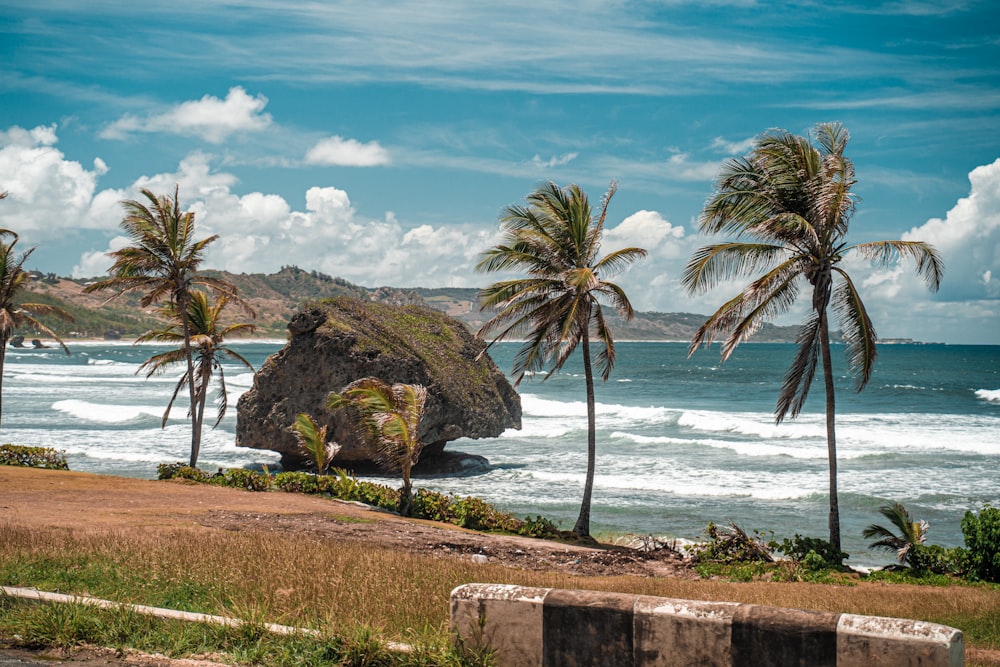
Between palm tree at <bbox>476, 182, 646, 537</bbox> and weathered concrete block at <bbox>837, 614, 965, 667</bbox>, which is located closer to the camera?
weathered concrete block at <bbox>837, 614, 965, 667</bbox>

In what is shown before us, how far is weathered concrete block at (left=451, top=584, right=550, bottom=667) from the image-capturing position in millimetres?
5133

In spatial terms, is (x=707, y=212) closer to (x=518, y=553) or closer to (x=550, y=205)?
(x=550, y=205)

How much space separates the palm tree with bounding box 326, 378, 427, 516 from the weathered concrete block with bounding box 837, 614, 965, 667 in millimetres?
14556

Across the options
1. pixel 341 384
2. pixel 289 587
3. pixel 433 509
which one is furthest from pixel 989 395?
pixel 289 587

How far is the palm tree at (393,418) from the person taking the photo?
18484 millimetres

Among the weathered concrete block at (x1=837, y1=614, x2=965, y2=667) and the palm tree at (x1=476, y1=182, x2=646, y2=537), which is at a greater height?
the palm tree at (x1=476, y1=182, x2=646, y2=537)

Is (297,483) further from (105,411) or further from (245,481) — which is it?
(105,411)

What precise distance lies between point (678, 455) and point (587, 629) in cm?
2944

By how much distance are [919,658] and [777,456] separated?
99.9ft

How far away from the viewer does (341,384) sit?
2761 cm

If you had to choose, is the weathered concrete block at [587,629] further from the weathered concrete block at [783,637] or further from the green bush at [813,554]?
the green bush at [813,554]

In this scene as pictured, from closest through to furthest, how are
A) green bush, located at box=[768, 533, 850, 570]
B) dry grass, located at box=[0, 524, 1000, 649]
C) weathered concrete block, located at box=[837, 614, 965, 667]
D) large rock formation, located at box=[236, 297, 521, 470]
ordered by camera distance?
weathered concrete block, located at box=[837, 614, 965, 667] < dry grass, located at box=[0, 524, 1000, 649] < green bush, located at box=[768, 533, 850, 570] < large rock formation, located at box=[236, 297, 521, 470]

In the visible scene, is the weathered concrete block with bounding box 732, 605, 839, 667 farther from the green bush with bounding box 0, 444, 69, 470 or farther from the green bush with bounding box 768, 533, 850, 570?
the green bush with bounding box 0, 444, 69, 470

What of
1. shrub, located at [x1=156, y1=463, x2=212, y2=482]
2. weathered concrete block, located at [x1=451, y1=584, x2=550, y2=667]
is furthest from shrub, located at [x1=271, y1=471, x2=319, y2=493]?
weathered concrete block, located at [x1=451, y1=584, x2=550, y2=667]
